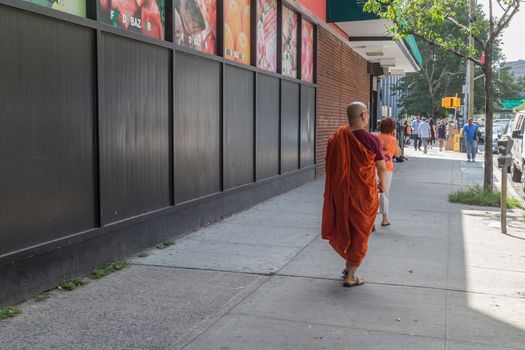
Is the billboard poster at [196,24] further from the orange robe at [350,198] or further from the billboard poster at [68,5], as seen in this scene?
the orange robe at [350,198]

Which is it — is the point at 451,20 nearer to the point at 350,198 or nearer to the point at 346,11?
the point at 346,11

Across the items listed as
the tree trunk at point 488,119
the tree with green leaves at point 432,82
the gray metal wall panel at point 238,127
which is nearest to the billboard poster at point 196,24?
the gray metal wall panel at point 238,127

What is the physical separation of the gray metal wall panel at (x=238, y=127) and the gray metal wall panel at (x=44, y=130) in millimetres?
3650

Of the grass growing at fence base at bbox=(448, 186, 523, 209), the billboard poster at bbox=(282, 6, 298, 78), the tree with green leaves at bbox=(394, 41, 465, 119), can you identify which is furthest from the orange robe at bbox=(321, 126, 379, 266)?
the tree with green leaves at bbox=(394, 41, 465, 119)

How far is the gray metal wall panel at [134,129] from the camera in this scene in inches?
245

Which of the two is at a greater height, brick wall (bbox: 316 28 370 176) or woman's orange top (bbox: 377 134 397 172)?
brick wall (bbox: 316 28 370 176)

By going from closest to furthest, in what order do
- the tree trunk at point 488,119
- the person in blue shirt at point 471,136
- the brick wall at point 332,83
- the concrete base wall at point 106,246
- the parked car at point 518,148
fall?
the concrete base wall at point 106,246 < the tree trunk at point 488,119 < the parked car at point 518,148 < the brick wall at point 332,83 < the person in blue shirt at point 471,136

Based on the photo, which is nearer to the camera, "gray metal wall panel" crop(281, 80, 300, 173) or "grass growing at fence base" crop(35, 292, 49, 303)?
"grass growing at fence base" crop(35, 292, 49, 303)

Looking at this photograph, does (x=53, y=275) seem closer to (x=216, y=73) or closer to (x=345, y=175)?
(x=345, y=175)

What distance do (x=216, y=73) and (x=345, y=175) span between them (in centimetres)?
392

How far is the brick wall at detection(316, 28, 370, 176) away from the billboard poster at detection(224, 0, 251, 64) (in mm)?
5176

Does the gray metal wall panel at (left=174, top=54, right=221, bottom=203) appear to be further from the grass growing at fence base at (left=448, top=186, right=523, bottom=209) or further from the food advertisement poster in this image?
the grass growing at fence base at (left=448, top=186, right=523, bottom=209)

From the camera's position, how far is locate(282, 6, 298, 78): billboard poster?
12405 millimetres

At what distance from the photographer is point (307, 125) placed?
14.4m
